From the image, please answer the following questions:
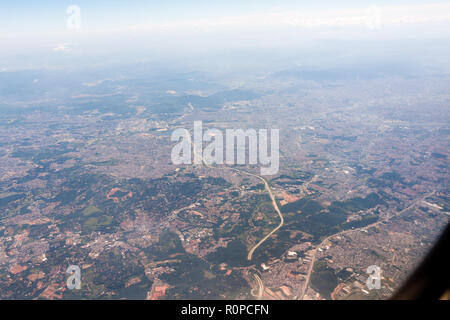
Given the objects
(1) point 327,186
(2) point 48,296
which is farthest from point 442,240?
(1) point 327,186

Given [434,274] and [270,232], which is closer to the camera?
[434,274]

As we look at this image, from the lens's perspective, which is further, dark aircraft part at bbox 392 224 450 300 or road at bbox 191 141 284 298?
road at bbox 191 141 284 298

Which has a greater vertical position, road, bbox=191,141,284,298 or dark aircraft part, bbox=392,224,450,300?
dark aircraft part, bbox=392,224,450,300

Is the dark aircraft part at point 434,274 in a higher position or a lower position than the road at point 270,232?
higher

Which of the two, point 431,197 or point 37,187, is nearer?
point 431,197

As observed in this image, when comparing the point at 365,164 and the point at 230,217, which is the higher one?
the point at 365,164

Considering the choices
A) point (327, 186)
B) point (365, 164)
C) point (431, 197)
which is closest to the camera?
point (431, 197)

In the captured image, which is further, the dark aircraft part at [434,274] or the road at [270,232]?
the road at [270,232]

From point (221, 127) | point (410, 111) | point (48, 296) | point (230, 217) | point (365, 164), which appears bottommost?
point (48, 296)

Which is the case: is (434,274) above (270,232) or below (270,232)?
above

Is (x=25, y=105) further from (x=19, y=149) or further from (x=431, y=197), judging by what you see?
(x=431, y=197)
